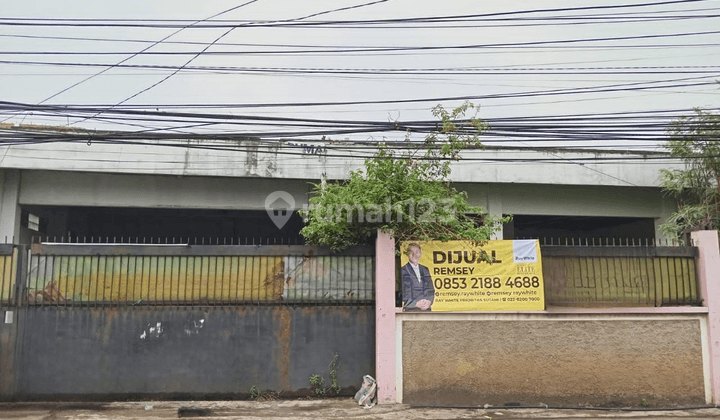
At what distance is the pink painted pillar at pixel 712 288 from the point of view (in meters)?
8.10

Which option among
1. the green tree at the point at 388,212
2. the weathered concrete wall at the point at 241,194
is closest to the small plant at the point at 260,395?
the green tree at the point at 388,212

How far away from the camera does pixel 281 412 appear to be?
24.9 ft

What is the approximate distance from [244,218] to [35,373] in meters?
12.5

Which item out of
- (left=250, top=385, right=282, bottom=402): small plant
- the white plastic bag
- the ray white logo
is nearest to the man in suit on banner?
the white plastic bag

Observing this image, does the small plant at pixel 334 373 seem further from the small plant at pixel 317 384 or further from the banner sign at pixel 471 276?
the banner sign at pixel 471 276

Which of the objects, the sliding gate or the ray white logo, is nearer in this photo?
the sliding gate

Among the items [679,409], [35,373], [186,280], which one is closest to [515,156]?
[679,409]

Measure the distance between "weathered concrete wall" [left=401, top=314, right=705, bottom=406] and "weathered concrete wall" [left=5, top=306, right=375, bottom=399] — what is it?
92 centimetres

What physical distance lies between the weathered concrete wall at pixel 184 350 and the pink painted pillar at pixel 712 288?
492 cm

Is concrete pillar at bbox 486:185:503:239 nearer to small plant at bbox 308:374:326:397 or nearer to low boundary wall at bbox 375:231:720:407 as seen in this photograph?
low boundary wall at bbox 375:231:720:407

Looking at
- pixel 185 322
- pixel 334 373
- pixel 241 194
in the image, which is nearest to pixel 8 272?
pixel 185 322

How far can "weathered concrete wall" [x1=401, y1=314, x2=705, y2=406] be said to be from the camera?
800 cm

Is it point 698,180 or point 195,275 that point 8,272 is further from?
point 698,180

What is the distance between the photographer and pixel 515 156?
14.6m
